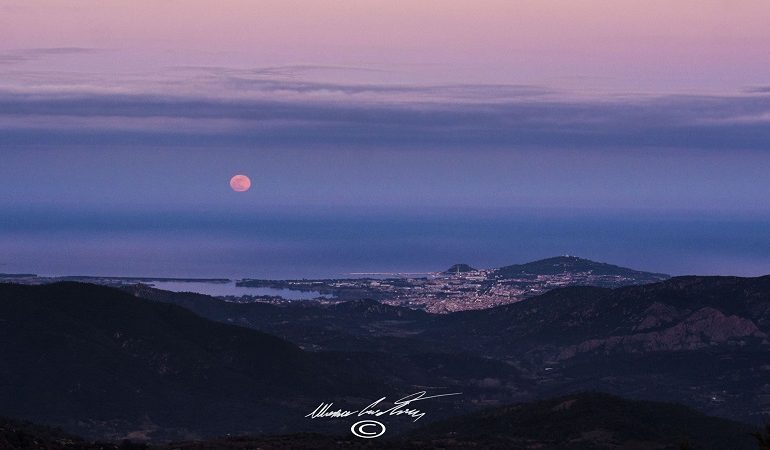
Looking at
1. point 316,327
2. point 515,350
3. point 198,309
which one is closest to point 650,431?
point 515,350

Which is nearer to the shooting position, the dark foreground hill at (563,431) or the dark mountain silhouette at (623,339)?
the dark foreground hill at (563,431)

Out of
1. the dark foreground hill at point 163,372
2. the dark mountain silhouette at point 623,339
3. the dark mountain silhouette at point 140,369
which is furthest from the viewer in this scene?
the dark mountain silhouette at point 623,339

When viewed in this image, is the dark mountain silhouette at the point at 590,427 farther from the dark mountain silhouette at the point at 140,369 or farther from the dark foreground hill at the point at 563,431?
the dark mountain silhouette at the point at 140,369
